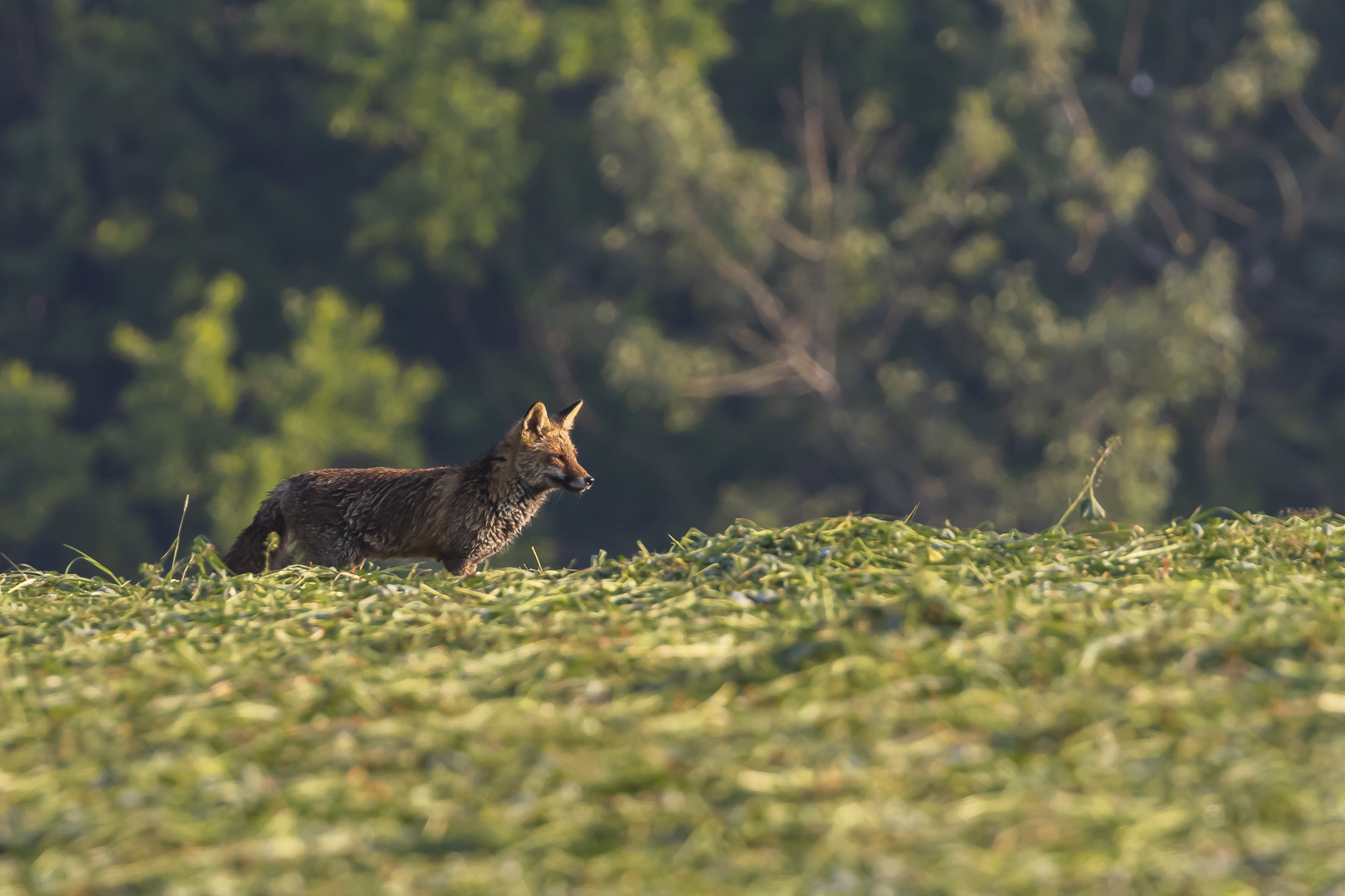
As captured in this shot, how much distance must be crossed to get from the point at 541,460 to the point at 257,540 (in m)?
1.60

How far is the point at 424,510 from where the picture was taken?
28.0ft

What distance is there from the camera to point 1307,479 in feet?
103

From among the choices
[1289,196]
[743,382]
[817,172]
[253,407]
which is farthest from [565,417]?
[1289,196]

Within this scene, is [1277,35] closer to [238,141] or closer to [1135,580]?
[238,141]

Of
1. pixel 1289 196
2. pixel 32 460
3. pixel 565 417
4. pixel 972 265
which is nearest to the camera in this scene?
pixel 565 417

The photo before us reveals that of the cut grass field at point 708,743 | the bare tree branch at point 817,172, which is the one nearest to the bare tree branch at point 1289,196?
the bare tree branch at point 817,172

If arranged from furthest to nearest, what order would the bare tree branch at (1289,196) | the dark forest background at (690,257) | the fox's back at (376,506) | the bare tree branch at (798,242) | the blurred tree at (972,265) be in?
the bare tree branch at (1289,196) < the bare tree branch at (798,242) < the dark forest background at (690,257) < the blurred tree at (972,265) < the fox's back at (376,506)

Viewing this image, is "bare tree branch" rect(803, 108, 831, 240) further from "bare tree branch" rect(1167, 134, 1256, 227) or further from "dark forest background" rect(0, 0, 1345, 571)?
"bare tree branch" rect(1167, 134, 1256, 227)

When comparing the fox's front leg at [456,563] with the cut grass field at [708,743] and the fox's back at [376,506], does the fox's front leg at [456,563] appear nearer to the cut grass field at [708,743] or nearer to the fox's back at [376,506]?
the fox's back at [376,506]

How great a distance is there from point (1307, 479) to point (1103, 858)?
29.9 m

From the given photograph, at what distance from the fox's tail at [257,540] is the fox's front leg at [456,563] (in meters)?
0.91

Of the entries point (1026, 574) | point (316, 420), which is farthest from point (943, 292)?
point (1026, 574)

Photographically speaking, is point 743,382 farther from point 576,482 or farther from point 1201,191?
point 576,482

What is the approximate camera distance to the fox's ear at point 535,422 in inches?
340
